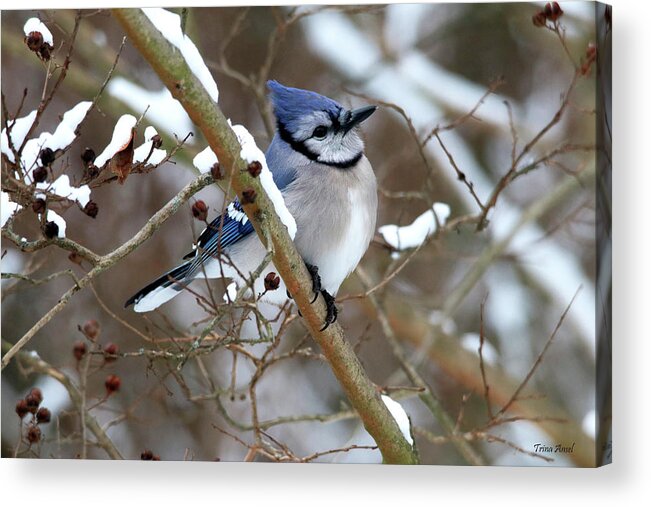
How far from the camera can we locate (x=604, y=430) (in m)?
3.16

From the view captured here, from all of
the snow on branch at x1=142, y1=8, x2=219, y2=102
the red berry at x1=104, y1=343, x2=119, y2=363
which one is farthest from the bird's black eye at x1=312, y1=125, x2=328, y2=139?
the red berry at x1=104, y1=343, x2=119, y2=363

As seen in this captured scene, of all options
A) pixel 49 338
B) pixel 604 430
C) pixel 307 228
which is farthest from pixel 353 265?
pixel 49 338

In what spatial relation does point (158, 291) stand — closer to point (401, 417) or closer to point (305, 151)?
point (305, 151)

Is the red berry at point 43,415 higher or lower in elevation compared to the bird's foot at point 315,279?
lower

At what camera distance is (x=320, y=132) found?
3297 mm

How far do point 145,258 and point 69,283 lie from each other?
0.31m

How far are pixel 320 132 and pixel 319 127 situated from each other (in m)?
0.02

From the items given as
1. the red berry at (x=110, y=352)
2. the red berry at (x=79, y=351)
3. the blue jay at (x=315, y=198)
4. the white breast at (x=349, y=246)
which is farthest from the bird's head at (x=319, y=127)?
the red berry at (x=79, y=351)

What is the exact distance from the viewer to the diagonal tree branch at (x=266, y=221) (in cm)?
260

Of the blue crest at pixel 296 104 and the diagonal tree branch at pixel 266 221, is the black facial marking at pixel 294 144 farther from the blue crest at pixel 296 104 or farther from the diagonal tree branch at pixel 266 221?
the diagonal tree branch at pixel 266 221

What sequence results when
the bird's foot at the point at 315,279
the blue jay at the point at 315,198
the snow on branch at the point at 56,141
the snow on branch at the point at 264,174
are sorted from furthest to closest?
the blue jay at the point at 315,198 → the bird's foot at the point at 315,279 → the snow on branch at the point at 56,141 → the snow on branch at the point at 264,174

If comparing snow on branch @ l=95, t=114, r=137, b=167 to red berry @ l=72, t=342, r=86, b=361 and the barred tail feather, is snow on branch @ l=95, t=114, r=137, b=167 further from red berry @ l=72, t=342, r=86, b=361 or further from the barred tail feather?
red berry @ l=72, t=342, r=86, b=361

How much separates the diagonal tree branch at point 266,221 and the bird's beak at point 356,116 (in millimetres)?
603

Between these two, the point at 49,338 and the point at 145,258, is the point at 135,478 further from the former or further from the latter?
the point at 145,258
